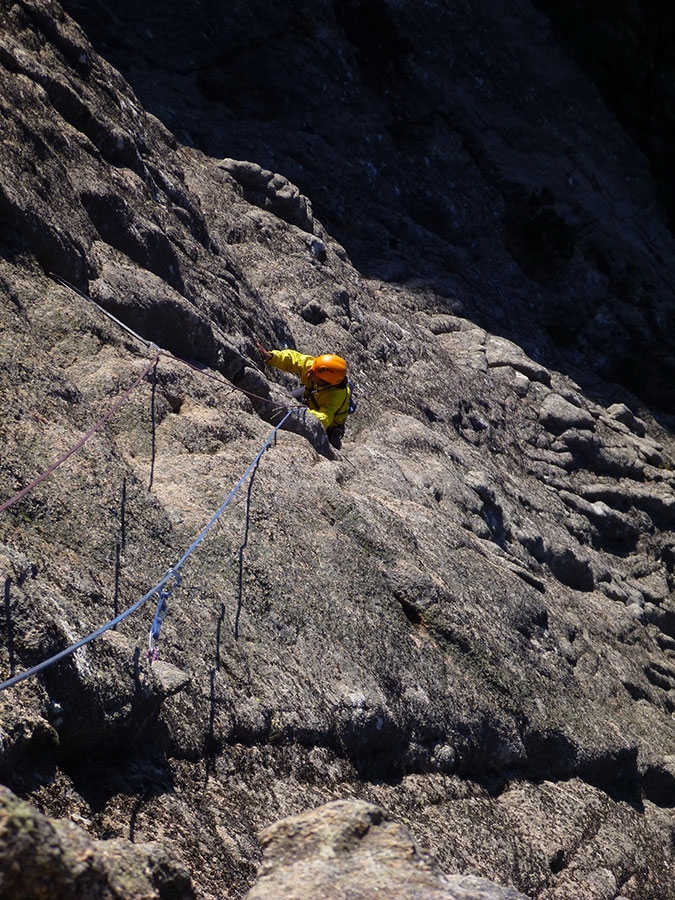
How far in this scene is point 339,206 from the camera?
2092cm

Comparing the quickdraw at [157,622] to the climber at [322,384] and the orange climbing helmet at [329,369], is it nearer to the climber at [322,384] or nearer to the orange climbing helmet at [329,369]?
the climber at [322,384]

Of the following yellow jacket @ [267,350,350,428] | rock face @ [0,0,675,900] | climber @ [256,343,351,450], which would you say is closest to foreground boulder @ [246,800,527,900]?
rock face @ [0,0,675,900]

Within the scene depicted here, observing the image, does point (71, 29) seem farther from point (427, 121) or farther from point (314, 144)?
point (427, 121)

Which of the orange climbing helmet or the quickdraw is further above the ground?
the orange climbing helmet

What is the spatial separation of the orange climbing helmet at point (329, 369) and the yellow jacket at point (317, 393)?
160mm

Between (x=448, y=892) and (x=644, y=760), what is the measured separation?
28.7 feet

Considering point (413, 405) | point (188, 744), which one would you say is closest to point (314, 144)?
point (413, 405)

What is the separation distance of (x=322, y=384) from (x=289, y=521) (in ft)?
12.0

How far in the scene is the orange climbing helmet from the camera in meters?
12.0

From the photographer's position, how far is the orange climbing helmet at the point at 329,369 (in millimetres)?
12008

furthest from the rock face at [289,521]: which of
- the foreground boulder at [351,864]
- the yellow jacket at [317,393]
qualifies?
the yellow jacket at [317,393]

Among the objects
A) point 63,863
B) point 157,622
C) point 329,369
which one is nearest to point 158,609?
point 157,622

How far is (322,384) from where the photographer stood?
1221cm

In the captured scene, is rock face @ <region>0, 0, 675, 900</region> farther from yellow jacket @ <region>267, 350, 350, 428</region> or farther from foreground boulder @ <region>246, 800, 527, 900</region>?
yellow jacket @ <region>267, 350, 350, 428</region>
